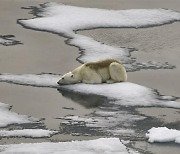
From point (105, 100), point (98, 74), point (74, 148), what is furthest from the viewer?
point (98, 74)

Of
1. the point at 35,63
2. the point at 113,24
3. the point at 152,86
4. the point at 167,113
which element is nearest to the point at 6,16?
the point at 113,24

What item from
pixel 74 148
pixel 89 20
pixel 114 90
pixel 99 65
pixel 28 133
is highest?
pixel 89 20

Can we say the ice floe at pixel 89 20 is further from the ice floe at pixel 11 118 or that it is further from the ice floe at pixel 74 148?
the ice floe at pixel 74 148

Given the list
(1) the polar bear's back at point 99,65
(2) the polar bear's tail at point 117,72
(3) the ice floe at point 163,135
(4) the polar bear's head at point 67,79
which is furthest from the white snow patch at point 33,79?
(3) the ice floe at point 163,135

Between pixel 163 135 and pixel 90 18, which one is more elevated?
pixel 90 18

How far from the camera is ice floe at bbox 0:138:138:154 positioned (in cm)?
861

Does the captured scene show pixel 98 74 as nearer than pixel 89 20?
Yes

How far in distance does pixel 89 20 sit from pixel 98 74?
5.57 metres

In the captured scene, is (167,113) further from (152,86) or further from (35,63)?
(35,63)

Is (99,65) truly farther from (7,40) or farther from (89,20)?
(89,20)

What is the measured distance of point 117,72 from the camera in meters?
11.9

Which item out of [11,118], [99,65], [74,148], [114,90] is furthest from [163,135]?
[99,65]

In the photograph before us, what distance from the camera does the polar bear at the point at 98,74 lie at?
11.9 meters

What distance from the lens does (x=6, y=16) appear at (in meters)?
17.5
